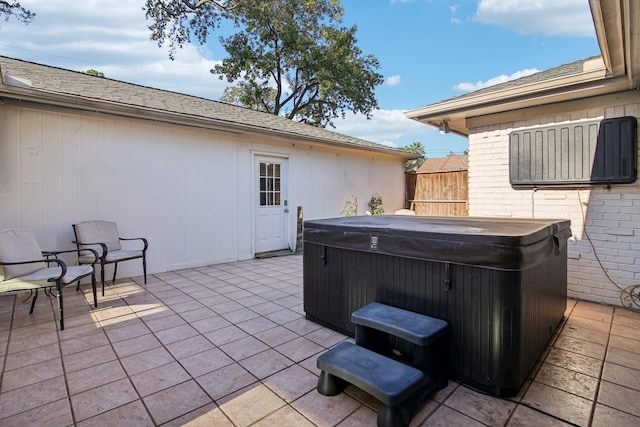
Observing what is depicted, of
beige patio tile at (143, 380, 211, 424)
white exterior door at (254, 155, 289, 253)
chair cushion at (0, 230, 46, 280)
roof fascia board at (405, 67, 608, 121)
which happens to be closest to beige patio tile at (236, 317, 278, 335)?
beige patio tile at (143, 380, 211, 424)

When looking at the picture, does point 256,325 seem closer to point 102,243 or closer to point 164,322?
point 164,322

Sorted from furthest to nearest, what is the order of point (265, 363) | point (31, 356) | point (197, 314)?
point (197, 314) < point (31, 356) < point (265, 363)

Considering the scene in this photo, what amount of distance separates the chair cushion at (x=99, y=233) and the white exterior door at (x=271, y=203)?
246 centimetres

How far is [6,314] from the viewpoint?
3.23 metres

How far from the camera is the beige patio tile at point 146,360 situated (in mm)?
2215

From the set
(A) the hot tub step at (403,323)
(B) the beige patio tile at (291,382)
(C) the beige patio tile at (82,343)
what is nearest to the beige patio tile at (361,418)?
(B) the beige patio tile at (291,382)

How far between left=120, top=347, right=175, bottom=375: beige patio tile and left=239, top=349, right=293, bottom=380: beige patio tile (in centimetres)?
58

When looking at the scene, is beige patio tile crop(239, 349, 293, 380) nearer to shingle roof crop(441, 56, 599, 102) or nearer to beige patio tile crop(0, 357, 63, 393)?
beige patio tile crop(0, 357, 63, 393)

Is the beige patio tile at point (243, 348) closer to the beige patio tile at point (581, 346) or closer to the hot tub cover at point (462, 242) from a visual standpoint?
the hot tub cover at point (462, 242)

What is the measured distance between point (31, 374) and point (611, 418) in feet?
11.4

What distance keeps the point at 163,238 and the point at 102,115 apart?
1.93 meters

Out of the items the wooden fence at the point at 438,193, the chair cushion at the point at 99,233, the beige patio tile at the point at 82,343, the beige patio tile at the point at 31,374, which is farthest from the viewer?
the wooden fence at the point at 438,193

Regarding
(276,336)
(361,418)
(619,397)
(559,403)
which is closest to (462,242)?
(559,403)

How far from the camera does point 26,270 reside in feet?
10.4
